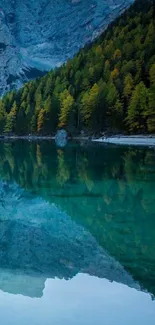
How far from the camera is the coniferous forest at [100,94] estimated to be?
220ft

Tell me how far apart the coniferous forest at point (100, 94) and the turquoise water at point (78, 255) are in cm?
4584

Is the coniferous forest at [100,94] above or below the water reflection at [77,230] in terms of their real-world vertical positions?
above

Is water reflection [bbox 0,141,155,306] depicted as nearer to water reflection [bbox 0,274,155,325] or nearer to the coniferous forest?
water reflection [bbox 0,274,155,325]

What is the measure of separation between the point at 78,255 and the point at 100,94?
66.6 m

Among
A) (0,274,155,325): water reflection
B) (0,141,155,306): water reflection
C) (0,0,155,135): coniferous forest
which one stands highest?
(0,0,155,135): coniferous forest

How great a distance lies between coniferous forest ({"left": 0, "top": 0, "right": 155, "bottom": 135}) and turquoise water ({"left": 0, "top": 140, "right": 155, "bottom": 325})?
4584cm

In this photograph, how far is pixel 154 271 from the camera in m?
8.15

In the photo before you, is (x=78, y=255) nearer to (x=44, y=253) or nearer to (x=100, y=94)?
(x=44, y=253)

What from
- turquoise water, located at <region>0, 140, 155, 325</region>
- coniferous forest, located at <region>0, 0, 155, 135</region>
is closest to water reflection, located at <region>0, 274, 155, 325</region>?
turquoise water, located at <region>0, 140, 155, 325</region>

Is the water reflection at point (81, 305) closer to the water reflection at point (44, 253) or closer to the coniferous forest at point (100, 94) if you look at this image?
the water reflection at point (44, 253)

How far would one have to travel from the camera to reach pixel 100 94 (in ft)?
243

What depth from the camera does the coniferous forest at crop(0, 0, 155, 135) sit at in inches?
2638

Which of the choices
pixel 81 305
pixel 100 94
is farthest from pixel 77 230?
pixel 100 94

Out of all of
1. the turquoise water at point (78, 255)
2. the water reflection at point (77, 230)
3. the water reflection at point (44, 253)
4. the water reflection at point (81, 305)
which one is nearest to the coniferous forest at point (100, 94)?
the water reflection at point (77, 230)
